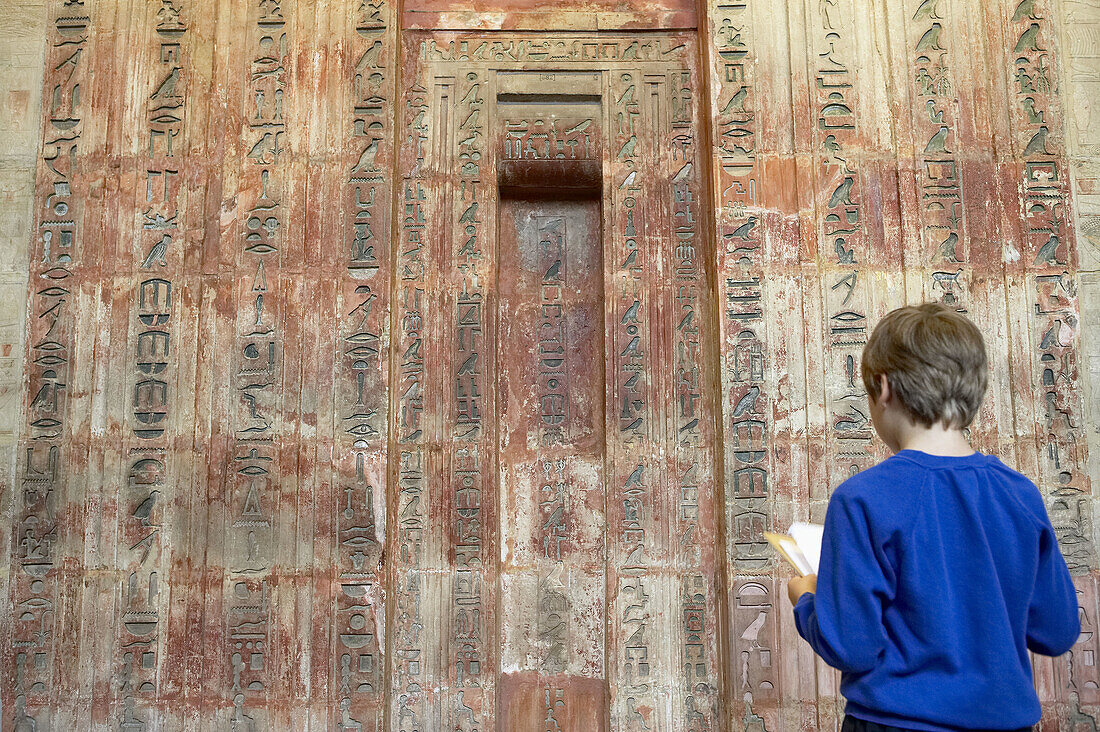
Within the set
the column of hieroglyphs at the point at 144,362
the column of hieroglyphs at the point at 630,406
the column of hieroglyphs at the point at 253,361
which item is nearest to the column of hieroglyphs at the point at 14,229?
the column of hieroglyphs at the point at 144,362

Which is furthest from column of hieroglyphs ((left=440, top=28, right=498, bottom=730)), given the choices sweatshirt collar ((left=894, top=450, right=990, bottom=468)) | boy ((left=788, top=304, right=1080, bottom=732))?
sweatshirt collar ((left=894, top=450, right=990, bottom=468))

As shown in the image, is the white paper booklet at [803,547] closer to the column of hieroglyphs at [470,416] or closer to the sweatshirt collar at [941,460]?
the sweatshirt collar at [941,460]

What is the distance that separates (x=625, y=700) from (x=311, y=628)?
1786 millimetres

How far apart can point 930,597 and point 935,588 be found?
21 mm

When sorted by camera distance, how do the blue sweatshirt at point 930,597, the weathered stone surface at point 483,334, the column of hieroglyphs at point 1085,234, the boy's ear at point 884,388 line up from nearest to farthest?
the blue sweatshirt at point 930,597, the boy's ear at point 884,388, the column of hieroglyphs at point 1085,234, the weathered stone surface at point 483,334

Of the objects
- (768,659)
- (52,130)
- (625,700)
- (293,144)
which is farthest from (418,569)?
(52,130)

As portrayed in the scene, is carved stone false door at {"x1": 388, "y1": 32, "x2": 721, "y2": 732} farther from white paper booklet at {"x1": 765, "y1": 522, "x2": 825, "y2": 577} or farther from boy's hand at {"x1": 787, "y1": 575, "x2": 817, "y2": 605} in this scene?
boy's hand at {"x1": 787, "y1": 575, "x2": 817, "y2": 605}

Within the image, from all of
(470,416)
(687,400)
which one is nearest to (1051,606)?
(687,400)

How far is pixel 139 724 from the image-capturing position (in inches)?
223

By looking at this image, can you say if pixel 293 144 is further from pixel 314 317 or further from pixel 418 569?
pixel 418 569

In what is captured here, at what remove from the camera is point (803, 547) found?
8.40 feet

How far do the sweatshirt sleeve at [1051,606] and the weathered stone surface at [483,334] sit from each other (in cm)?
342

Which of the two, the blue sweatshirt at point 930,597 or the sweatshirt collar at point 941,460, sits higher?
the sweatshirt collar at point 941,460

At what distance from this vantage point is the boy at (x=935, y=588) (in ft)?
7.14
